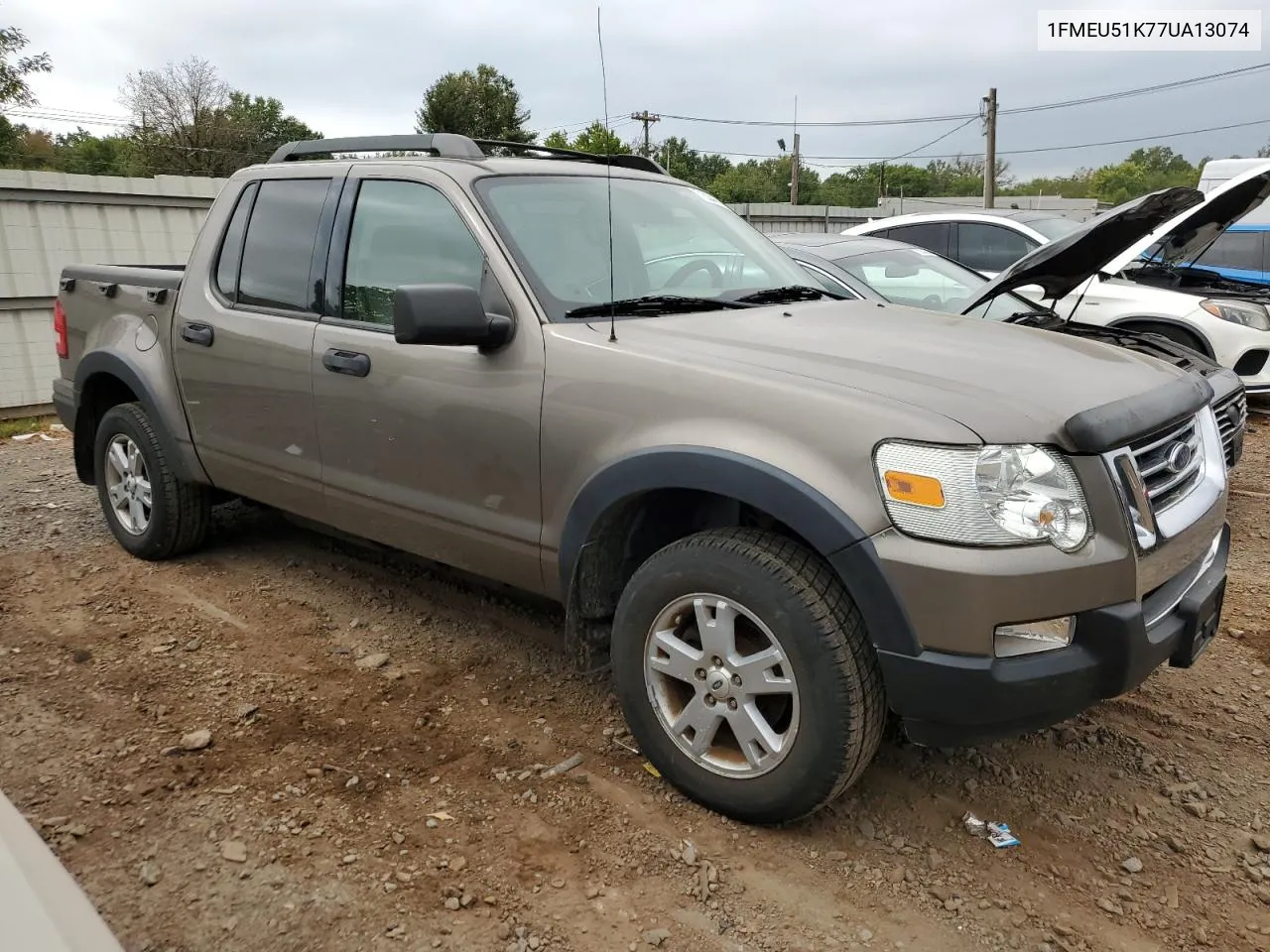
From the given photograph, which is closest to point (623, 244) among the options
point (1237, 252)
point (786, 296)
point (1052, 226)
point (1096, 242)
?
point (786, 296)

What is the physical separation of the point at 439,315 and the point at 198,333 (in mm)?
1910

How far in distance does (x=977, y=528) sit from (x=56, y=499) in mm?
5761

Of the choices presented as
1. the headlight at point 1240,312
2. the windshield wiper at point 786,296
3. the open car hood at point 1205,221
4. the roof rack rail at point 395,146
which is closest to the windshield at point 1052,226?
the headlight at point 1240,312

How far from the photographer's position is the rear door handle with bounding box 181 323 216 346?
406cm

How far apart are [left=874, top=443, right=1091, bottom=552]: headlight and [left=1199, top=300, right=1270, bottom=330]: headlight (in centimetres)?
652

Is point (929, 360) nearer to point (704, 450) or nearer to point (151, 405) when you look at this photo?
point (704, 450)

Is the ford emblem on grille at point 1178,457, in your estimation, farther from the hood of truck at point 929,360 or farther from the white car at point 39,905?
the white car at point 39,905

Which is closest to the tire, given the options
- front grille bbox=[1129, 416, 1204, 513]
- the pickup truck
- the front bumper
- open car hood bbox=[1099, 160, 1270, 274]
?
the pickup truck

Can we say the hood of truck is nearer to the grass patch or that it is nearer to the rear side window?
the rear side window

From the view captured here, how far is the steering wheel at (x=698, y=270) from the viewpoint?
11.0 feet

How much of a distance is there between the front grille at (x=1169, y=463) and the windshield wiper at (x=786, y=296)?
134cm

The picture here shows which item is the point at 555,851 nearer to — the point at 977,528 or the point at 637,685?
the point at 637,685

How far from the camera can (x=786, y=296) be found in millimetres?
3521

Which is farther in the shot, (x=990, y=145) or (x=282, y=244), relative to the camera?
(x=990, y=145)
